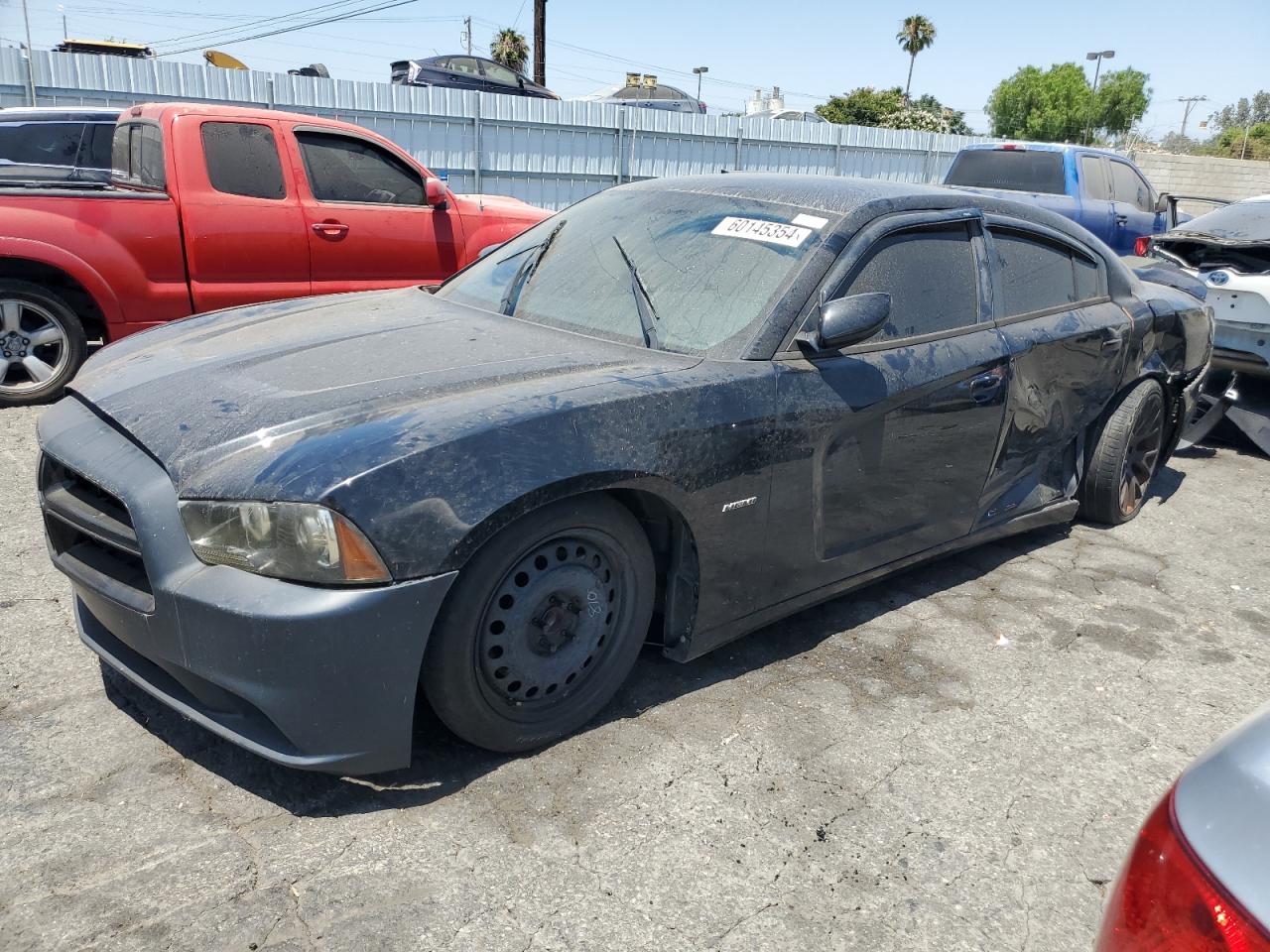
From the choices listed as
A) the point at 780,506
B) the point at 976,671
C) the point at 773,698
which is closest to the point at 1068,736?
the point at 976,671

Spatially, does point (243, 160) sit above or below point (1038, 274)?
above

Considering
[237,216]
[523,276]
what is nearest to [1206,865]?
[523,276]

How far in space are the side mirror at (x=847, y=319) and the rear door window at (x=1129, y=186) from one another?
34.5ft

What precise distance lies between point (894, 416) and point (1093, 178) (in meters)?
10.0

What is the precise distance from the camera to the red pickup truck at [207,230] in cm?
582

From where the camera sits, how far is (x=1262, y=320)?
602 cm

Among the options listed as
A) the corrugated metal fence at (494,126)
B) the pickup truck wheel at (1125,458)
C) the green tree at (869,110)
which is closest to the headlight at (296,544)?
the pickup truck wheel at (1125,458)

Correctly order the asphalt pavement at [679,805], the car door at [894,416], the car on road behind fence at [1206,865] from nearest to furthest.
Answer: the car on road behind fence at [1206,865] < the asphalt pavement at [679,805] < the car door at [894,416]

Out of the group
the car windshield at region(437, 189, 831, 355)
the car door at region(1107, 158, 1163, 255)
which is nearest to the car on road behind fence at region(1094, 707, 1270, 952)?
the car windshield at region(437, 189, 831, 355)

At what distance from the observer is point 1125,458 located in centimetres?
476

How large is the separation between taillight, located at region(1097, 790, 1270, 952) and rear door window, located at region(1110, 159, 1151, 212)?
12.4 metres

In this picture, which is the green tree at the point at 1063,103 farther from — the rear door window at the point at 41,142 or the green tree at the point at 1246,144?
the rear door window at the point at 41,142

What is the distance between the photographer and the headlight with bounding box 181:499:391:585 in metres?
2.25

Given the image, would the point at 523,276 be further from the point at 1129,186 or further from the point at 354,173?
the point at 1129,186
